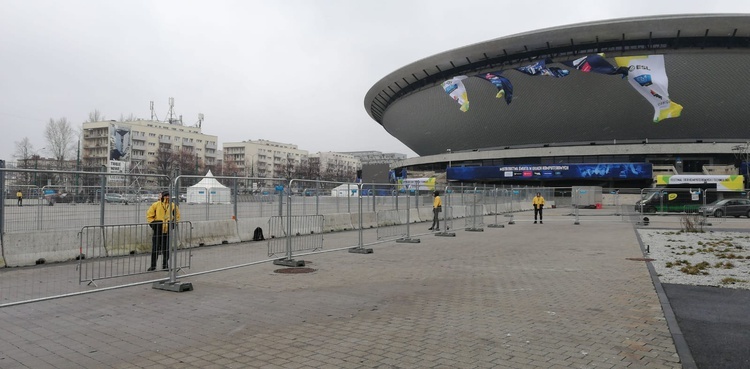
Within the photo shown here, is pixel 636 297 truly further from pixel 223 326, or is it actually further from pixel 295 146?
pixel 295 146

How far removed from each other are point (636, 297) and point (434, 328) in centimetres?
383

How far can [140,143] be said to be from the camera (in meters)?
111

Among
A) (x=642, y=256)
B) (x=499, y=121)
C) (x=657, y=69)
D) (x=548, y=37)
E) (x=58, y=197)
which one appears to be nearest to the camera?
(x=58, y=197)

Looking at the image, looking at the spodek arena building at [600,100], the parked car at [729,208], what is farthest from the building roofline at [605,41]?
the parked car at [729,208]

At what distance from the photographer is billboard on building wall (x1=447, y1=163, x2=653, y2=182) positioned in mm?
56438

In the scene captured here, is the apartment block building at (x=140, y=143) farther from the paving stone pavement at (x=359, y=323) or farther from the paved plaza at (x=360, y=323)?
the paving stone pavement at (x=359, y=323)

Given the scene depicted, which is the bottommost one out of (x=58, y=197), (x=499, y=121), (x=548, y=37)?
(x=58, y=197)

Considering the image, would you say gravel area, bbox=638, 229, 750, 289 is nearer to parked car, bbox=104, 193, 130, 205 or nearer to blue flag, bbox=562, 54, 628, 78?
parked car, bbox=104, 193, 130, 205

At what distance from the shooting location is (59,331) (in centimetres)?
550

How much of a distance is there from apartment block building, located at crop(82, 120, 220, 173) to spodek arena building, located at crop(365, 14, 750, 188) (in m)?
51.9

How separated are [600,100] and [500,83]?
40.9ft

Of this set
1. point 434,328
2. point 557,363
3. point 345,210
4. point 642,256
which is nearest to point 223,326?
point 434,328

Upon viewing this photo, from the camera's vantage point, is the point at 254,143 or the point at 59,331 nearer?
the point at 59,331

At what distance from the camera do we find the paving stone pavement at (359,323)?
4.62m
